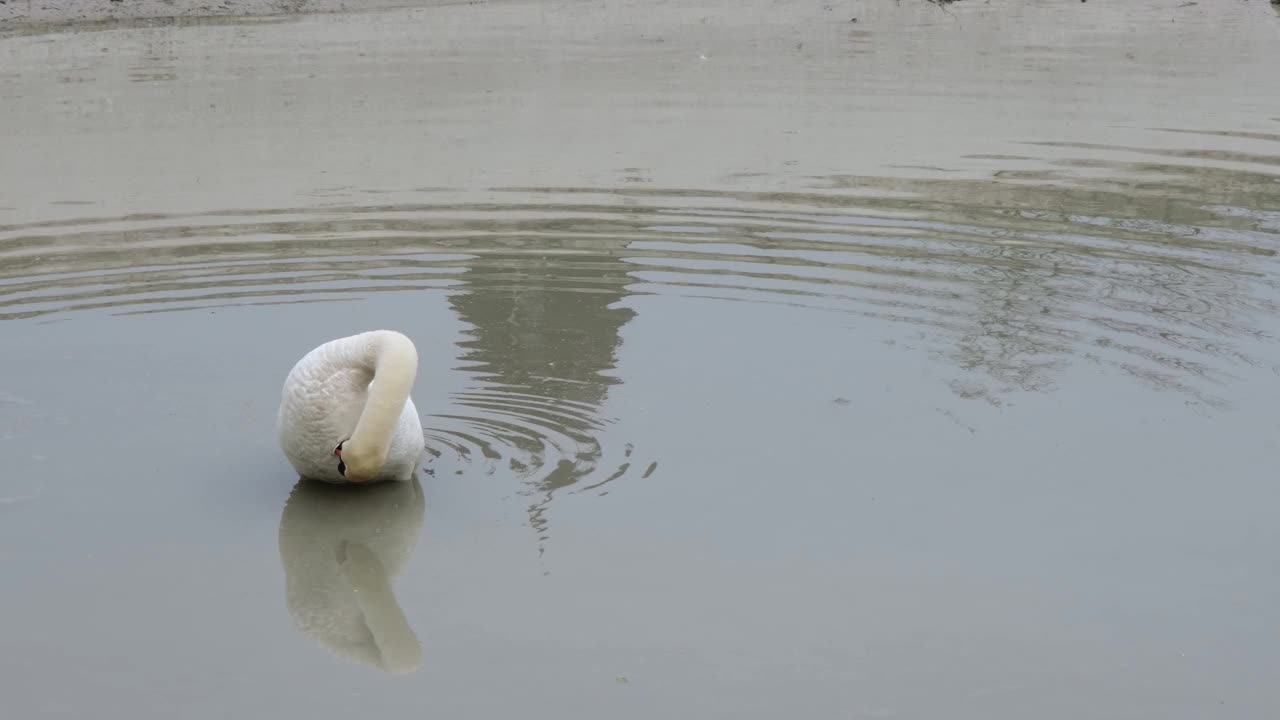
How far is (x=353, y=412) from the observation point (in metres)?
5.88

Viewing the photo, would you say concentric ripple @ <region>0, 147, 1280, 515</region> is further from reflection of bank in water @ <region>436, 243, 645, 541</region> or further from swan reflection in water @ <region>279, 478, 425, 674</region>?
swan reflection in water @ <region>279, 478, 425, 674</region>

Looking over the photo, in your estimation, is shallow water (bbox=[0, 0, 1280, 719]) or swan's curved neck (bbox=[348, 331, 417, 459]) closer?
shallow water (bbox=[0, 0, 1280, 719])

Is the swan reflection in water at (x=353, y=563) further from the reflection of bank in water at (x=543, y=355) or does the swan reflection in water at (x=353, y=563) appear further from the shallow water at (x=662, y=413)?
the reflection of bank in water at (x=543, y=355)

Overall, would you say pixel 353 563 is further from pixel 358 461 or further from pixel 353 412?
pixel 353 412

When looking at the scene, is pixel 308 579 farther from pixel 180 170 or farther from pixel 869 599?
pixel 180 170

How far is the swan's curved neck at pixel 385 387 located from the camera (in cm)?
541

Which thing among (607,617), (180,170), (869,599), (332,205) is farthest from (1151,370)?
(180,170)

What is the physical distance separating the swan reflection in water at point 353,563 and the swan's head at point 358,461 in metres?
0.19

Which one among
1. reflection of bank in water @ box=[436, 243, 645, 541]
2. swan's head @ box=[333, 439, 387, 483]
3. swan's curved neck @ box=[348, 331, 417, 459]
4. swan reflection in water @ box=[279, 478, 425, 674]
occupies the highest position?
swan's curved neck @ box=[348, 331, 417, 459]

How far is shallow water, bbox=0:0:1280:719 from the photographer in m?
5.07

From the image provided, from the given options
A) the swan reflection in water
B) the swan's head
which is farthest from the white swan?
the swan reflection in water

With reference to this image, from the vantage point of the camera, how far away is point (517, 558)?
18.7 feet

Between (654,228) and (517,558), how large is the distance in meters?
5.13

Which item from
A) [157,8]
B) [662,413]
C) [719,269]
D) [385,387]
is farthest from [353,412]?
[157,8]
